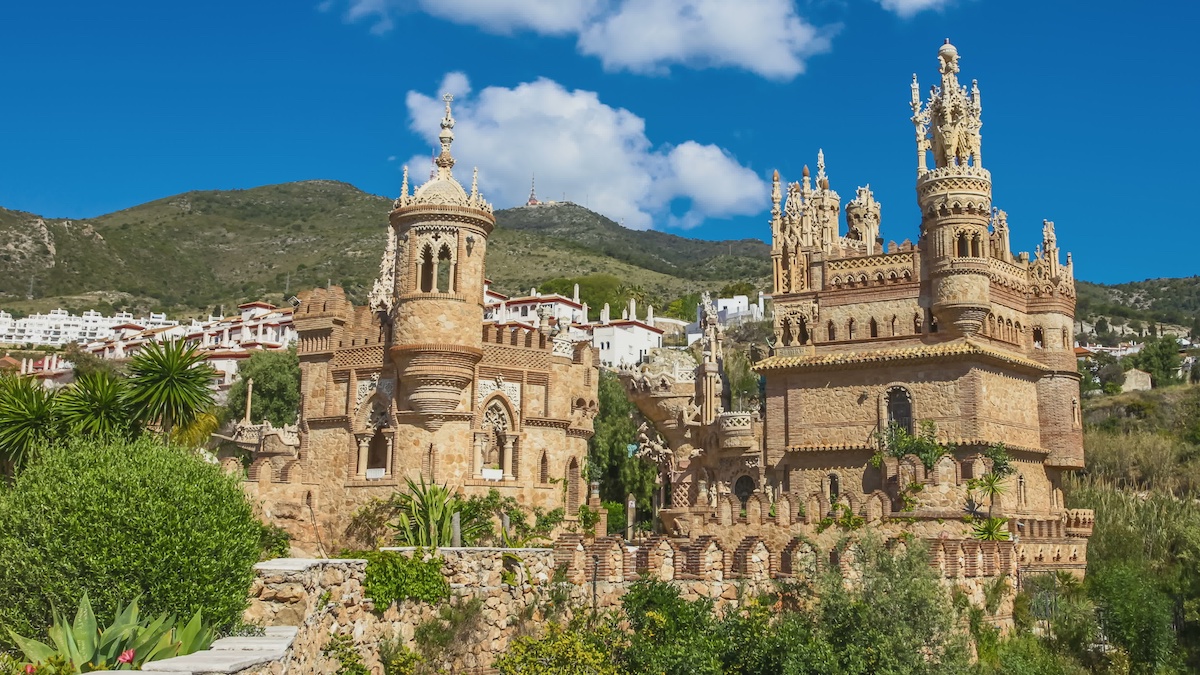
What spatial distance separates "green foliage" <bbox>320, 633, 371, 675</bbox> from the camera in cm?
1677

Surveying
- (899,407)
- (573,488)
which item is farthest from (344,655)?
(899,407)

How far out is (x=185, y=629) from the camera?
12.8m

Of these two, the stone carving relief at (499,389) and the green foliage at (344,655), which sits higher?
the stone carving relief at (499,389)

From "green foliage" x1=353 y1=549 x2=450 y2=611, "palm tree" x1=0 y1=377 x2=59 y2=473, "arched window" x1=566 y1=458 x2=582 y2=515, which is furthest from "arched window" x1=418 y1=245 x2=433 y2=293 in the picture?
"green foliage" x1=353 y1=549 x2=450 y2=611

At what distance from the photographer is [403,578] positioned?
19094 millimetres

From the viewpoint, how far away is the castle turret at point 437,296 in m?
32.3

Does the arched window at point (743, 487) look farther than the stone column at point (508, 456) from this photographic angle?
Yes

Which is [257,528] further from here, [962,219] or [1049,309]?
[1049,309]

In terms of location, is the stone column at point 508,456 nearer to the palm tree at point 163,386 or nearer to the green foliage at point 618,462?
the palm tree at point 163,386

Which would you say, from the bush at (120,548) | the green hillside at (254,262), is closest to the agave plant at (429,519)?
the bush at (120,548)

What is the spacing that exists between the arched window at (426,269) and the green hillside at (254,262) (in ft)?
272

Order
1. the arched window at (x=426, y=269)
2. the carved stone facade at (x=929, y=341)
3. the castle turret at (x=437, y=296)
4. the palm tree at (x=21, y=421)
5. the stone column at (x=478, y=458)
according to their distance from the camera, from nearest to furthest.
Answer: the palm tree at (x=21, y=421)
the castle turret at (x=437, y=296)
the stone column at (x=478, y=458)
the arched window at (x=426, y=269)
the carved stone facade at (x=929, y=341)

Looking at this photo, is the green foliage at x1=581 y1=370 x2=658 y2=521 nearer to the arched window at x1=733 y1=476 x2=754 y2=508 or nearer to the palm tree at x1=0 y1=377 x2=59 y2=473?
the arched window at x1=733 y1=476 x2=754 y2=508

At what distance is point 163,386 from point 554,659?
11.5m
